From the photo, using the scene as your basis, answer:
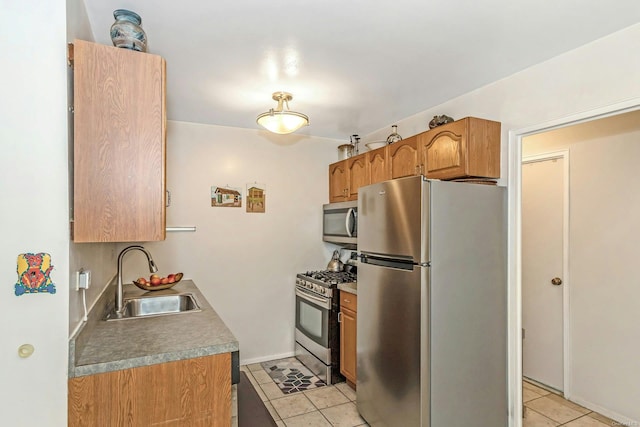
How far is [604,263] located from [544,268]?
49cm

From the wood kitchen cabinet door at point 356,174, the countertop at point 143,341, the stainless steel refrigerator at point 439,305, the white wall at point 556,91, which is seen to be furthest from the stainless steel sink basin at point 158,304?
the white wall at point 556,91

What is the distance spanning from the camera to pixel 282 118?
2592mm

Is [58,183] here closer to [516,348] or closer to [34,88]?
[34,88]

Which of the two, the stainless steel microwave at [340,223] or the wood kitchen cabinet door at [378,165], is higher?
the wood kitchen cabinet door at [378,165]

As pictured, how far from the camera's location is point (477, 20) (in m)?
1.78

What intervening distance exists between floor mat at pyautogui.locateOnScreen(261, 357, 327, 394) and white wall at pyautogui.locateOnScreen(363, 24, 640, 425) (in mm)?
1710

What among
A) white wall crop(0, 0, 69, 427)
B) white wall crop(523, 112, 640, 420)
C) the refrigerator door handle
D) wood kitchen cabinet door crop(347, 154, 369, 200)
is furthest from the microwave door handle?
white wall crop(0, 0, 69, 427)

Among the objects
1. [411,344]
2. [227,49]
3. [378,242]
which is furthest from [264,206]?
[411,344]

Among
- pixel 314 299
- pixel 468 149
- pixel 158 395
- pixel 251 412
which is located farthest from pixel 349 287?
pixel 158 395

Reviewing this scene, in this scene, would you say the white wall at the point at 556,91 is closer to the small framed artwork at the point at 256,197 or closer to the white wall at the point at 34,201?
the small framed artwork at the point at 256,197

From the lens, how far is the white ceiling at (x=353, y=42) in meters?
1.69

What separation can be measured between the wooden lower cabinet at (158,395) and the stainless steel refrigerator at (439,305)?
118 cm

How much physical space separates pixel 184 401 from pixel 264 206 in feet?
8.31

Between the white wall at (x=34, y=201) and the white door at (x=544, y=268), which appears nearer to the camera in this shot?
the white wall at (x=34, y=201)
